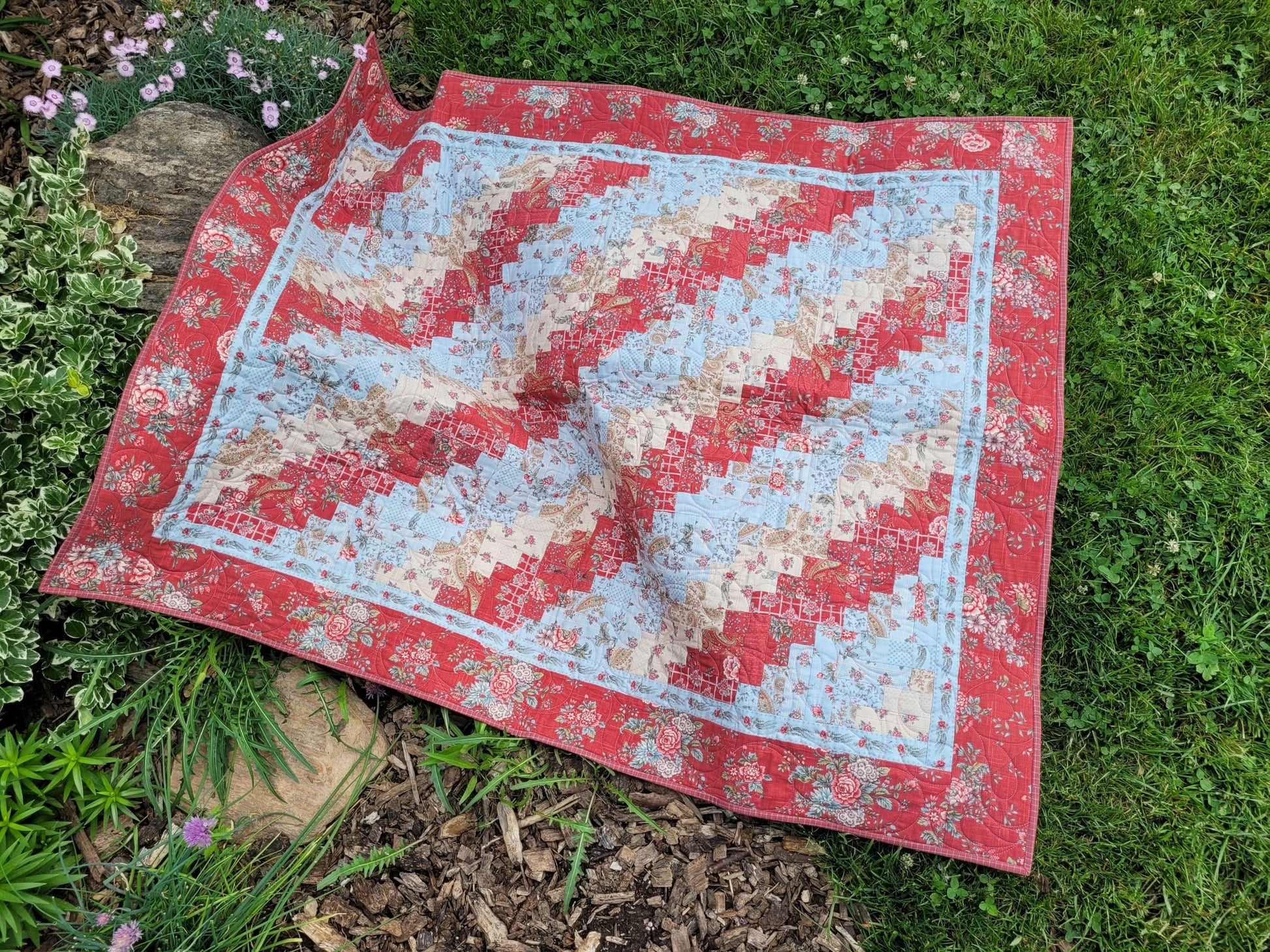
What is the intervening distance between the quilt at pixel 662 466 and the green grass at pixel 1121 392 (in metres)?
0.21

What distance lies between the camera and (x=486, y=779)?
188cm

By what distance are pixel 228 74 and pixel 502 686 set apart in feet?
6.27

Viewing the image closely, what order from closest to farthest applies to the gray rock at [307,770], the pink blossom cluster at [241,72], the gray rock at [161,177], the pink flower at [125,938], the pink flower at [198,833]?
1. the pink flower at [125,938]
2. the pink flower at [198,833]
3. the gray rock at [307,770]
4. the gray rock at [161,177]
5. the pink blossom cluster at [241,72]

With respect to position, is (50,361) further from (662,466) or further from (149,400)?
(662,466)

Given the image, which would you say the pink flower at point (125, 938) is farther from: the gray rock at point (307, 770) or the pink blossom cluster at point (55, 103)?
the pink blossom cluster at point (55, 103)

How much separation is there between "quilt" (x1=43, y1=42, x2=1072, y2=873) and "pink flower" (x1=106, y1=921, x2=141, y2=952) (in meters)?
0.59

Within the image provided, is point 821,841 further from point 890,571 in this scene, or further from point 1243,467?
point 1243,467

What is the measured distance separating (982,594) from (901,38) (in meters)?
1.62

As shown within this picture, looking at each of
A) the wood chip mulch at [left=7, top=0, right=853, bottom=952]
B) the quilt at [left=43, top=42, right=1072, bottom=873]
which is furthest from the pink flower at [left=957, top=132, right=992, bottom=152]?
the wood chip mulch at [left=7, top=0, right=853, bottom=952]

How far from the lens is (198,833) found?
1.68m

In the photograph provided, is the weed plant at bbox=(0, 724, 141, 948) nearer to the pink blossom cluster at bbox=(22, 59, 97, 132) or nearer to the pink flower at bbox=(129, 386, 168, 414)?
the pink flower at bbox=(129, 386, 168, 414)

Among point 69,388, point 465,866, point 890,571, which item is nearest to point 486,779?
point 465,866

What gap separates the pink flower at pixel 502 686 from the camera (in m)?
1.84

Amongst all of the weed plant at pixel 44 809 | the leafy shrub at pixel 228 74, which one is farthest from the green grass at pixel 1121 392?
the weed plant at pixel 44 809
